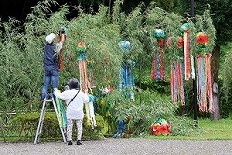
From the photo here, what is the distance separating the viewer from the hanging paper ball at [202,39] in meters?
15.5

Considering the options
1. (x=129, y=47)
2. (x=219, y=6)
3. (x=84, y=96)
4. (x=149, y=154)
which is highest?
(x=219, y=6)

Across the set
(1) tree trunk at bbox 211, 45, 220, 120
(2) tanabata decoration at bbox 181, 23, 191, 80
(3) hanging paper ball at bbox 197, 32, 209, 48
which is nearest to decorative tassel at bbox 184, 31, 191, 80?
(2) tanabata decoration at bbox 181, 23, 191, 80

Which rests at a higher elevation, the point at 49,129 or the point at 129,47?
the point at 129,47

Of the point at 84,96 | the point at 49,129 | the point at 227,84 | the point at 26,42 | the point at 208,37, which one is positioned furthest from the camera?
the point at 227,84

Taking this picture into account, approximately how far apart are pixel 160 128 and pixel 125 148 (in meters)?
2.76

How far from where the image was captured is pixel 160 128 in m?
14.7

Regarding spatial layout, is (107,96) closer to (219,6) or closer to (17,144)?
(17,144)

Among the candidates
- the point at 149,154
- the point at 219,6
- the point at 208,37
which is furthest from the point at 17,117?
the point at 219,6

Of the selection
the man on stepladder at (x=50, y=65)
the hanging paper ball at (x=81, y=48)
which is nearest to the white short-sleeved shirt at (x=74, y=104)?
the man on stepladder at (x=50, y=65)

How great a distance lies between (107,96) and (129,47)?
1456 mm

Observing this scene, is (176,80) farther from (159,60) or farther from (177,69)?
(159,60)

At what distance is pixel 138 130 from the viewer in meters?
14.8

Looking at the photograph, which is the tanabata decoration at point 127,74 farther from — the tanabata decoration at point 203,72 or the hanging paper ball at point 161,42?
the tanabata decoration at point 203,72

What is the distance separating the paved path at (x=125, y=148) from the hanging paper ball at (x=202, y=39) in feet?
10.4
